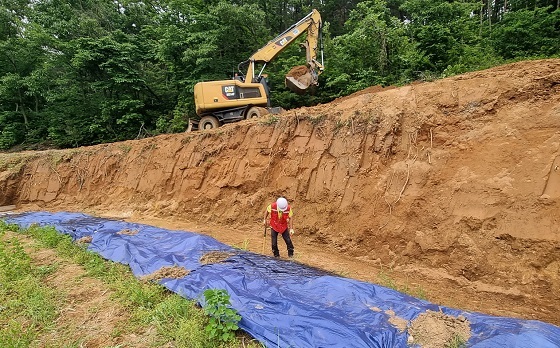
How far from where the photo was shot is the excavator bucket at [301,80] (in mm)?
12094

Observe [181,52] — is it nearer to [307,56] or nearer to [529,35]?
[307,56]

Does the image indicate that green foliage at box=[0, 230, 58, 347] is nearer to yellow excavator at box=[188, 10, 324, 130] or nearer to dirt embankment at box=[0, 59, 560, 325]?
dirt embankment at box=[0, 59, 560, 325]

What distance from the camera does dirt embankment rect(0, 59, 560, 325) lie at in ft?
16.8

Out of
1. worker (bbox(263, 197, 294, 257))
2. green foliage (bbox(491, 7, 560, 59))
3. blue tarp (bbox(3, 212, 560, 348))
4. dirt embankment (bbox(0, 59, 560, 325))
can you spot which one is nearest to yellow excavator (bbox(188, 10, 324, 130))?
dirt embankment (bbox(0, 59, 560, 325))

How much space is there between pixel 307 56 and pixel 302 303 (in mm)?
10403

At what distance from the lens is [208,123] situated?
13023 millimetres

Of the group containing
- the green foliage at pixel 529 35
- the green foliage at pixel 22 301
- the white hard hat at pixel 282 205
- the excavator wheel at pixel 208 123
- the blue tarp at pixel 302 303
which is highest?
the green foliage at pixel 529 35

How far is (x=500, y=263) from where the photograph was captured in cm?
514

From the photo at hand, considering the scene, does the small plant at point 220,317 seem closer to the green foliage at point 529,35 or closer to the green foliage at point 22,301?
the green foliage at point 22,301

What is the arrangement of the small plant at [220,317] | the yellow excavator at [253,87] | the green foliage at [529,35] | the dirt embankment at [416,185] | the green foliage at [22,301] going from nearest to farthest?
the small plant at [220,317] → the green foliage at [22,301] → the dirt embankment at [416,185] → the yellow excavator at [253,87] → the green foliage at [529,35]

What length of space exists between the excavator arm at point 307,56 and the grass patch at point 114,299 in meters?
8.85

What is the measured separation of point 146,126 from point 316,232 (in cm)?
1563

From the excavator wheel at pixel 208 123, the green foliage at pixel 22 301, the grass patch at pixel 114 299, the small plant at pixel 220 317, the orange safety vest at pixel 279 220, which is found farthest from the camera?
the excavator wheel at pixel 208 123

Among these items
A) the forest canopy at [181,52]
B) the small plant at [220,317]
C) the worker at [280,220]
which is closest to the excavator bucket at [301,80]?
the forest canopy at [181,52]
